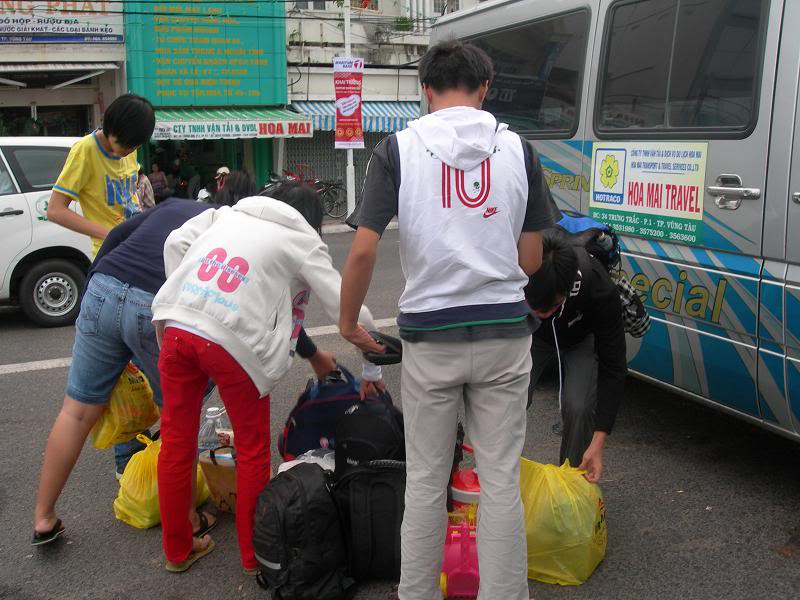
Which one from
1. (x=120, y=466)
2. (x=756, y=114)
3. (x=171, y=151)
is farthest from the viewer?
(x=171, y=151)

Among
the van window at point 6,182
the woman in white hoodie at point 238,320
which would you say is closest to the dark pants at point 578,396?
the woman in white hoodie at point 238,320

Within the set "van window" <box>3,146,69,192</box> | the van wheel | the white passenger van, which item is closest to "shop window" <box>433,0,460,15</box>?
"van window" <box>3,146,69,192</box>

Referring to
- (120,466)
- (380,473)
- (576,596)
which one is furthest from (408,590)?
(120,466)

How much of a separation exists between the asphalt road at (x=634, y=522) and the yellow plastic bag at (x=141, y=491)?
0.24 ft

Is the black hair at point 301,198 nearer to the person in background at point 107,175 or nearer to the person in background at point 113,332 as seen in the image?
the person in background at point 113,332

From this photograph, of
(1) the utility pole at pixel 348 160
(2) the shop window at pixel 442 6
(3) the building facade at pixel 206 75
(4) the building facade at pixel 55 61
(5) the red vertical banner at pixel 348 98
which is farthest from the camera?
(2) the shop window at pixel 442 6

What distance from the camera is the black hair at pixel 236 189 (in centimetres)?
340

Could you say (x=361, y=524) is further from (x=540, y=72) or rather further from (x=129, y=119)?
(x=540, y=72)

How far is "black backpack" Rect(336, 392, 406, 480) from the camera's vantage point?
3.21 m

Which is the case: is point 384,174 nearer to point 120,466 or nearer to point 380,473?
point 380,473

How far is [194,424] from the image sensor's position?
3043 mm

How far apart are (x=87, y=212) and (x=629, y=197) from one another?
2.78m

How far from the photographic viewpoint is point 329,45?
67.0 ft

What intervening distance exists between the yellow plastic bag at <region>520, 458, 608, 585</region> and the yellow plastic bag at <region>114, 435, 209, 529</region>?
4.86 ft
